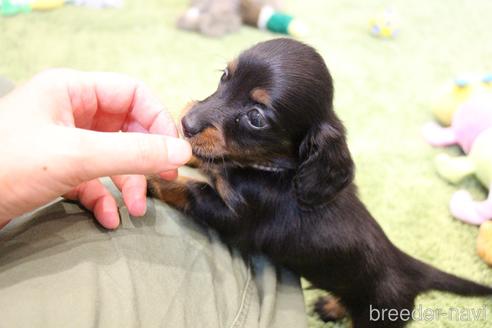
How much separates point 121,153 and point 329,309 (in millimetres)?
996

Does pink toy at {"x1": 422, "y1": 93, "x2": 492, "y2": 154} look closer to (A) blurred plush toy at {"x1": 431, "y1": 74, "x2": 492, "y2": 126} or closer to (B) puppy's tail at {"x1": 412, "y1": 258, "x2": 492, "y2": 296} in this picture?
(A) blurred plush toy at {"x1": 431, "y1": 74, "x2": 492, "y2": 126}

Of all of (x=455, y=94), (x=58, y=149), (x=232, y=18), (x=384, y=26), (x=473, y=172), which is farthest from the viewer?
(x=384, y=26)

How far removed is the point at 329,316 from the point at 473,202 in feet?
2.50

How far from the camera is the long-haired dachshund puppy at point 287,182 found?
4.06 feet

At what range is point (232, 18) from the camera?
2.74 metres

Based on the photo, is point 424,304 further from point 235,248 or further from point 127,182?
point 127,182

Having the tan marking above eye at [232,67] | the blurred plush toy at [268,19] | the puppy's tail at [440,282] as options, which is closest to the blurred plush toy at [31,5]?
the blurred plush toy at [268,19]

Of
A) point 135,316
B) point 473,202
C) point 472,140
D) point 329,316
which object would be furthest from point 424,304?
point 135,316

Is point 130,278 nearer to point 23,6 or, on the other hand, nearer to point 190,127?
point 190,127

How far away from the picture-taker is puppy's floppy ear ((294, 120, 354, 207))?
48.6 inches

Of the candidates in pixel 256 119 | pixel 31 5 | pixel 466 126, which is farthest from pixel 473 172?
pixel 31 5

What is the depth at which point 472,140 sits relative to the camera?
2.01 meters

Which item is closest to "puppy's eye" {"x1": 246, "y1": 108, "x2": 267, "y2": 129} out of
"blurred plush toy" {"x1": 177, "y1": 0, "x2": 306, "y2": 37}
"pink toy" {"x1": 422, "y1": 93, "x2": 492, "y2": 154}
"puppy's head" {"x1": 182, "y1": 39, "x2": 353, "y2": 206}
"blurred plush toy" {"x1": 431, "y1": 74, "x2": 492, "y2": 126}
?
"puppy's head" {"x1": 182, "y1": 39, "x2": 353, "y2": 206}

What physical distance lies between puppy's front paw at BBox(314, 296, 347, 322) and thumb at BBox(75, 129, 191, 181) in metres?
0.87
